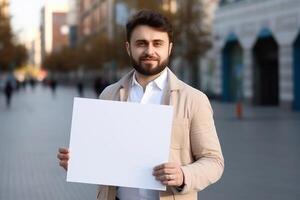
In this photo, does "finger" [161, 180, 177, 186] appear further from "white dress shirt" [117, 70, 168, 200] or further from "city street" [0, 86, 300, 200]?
"city street" [0, 86, 300, 200]

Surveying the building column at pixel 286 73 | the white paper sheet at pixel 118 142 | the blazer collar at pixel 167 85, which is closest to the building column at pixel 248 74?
the building column at pixel 286 73

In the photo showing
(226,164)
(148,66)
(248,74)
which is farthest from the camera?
(248,74)

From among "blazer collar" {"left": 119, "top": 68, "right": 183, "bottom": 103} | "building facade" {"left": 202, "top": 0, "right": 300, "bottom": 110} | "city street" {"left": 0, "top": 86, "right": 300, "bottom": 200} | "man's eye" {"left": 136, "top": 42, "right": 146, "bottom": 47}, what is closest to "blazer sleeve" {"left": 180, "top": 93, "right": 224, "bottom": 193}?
"blazer collar" {"left": 119, "top": 68, "right": 183, "bottom": 103}

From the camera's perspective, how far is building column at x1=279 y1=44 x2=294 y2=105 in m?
34.4

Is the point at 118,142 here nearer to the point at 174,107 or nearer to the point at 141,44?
the point at 174,107

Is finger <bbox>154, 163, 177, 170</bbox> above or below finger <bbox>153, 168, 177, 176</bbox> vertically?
above

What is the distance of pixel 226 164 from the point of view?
44.8ft

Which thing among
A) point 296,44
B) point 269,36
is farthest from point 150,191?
point 269,36

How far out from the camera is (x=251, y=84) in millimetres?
39844

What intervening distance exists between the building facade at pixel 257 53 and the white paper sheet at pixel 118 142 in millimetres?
30902

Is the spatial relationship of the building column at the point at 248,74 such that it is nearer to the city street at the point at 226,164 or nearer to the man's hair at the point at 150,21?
the city street at the point at 226,164

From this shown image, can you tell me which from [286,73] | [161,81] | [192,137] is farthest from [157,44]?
[286,73]

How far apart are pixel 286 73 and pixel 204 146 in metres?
32.4

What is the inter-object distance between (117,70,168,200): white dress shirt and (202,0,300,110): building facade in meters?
30.7
